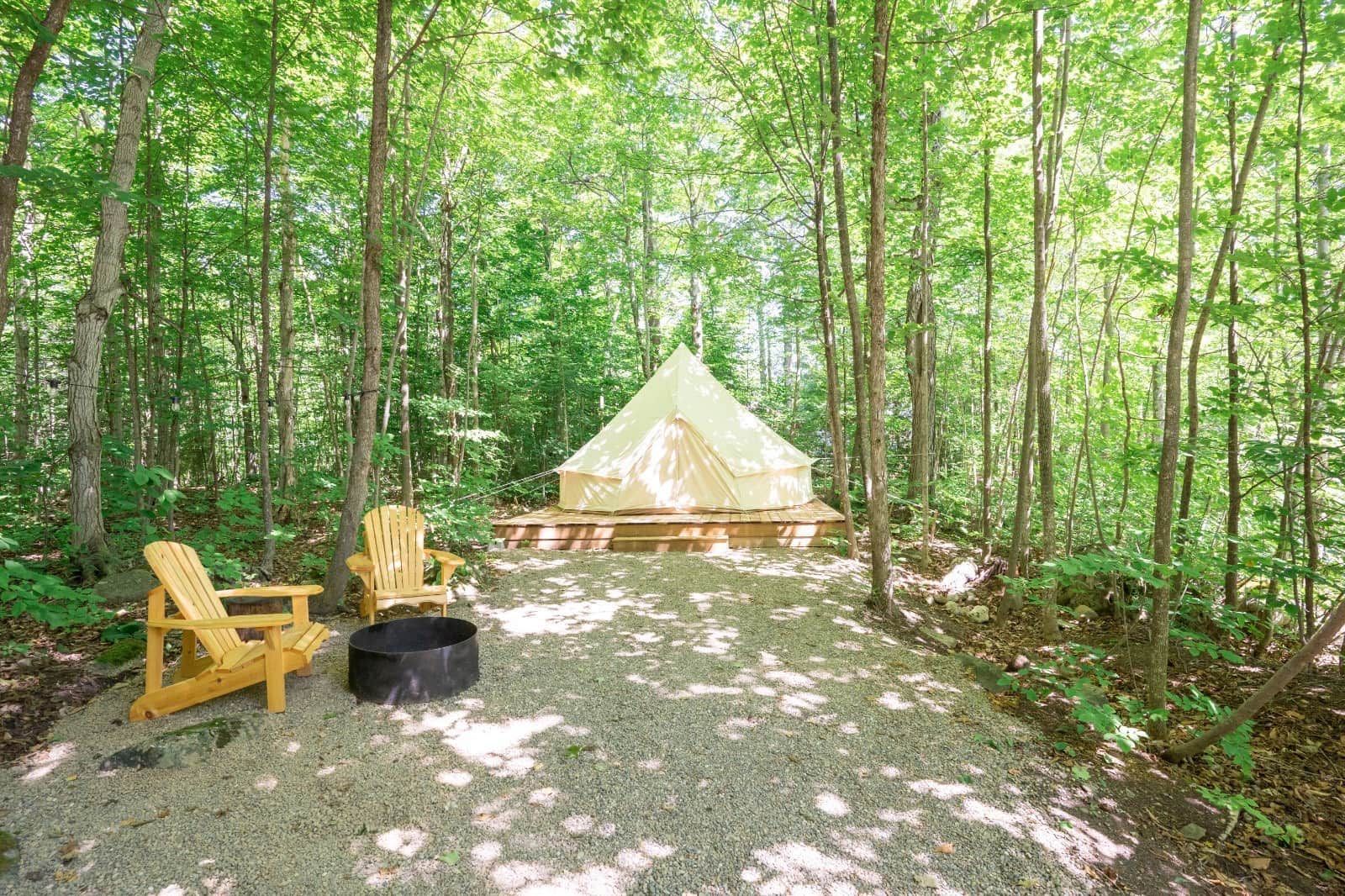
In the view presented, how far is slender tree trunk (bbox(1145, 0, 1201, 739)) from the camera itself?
290cm

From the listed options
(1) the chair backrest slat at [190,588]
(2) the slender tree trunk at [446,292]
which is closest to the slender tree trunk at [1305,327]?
(1) the chair backrest slat at [190,588]

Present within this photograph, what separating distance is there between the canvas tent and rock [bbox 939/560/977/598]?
2.90 m

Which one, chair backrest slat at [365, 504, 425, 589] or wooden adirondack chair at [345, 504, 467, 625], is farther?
chair backrest slat at [365, 504, 425, 589]

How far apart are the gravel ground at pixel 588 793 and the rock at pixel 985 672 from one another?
147 millimetres

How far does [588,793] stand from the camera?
2508 millimetres

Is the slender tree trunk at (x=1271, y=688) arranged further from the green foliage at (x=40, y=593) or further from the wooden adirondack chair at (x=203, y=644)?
the green foliage at (x=40, y=593)

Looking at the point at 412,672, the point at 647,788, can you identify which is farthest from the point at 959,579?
the point at 412,672

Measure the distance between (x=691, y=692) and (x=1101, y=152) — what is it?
23.0ft

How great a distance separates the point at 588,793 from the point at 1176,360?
11.2 feet

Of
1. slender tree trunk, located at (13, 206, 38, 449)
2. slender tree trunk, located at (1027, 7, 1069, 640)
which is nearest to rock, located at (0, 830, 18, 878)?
slender tree trunk, located at (1027, 7, 1069, 640)

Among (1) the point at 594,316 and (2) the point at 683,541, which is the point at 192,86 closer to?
(2) the point at 683,541

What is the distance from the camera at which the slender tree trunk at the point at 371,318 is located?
4324 millimetres

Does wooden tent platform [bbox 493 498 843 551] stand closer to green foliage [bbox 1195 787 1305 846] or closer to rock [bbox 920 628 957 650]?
rock [bbox 920 628 957 650]

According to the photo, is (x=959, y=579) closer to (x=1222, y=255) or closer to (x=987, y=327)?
(x=987, y=327)
